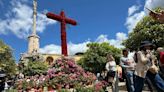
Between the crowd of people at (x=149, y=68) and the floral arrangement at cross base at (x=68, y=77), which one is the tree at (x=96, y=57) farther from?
the crowd of people at (x=149, y=68)

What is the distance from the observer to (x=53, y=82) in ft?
52.9

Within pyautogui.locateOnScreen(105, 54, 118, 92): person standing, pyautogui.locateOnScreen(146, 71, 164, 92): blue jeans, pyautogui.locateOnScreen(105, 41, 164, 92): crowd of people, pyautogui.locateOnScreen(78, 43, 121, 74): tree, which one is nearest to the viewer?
pyautogui.locateOnScreen(146, 71, 164, 92): blue jeans

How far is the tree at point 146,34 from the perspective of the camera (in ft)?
137

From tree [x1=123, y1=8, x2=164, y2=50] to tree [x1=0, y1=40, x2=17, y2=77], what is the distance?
79.7 feet

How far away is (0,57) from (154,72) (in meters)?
55.7

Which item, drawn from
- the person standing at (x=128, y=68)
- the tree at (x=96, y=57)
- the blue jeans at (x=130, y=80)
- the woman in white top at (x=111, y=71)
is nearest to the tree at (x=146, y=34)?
the tree at (x=96, y=57)

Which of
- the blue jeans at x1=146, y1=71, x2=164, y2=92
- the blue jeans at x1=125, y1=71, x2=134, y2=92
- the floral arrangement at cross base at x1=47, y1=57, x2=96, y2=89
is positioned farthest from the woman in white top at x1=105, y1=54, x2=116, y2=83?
the blue jeans at x1=146, y1=71, x2=164, y2=92

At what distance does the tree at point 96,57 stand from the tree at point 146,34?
60.6ft

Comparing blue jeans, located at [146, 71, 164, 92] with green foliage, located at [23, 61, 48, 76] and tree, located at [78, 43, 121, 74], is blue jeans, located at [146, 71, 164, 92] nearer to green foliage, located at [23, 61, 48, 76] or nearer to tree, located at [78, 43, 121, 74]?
green foliage, located at [23, 61, 48, 76]

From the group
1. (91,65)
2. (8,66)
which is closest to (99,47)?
(91,65)

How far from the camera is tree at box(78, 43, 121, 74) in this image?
210 feet

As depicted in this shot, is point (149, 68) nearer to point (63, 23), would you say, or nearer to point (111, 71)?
point (111, 71)

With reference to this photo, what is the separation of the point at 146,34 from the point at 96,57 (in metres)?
22.1

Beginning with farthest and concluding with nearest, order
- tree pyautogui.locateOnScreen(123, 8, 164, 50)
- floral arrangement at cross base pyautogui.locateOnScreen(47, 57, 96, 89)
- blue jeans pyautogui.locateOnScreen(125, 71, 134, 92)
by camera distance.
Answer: tree pyautogui.locateOnScreen(123, 8, 164, 50) → floral arrangement at cross base pyautogui.locateOnScreen(47, 57, 96, 89) → blue jeans pyautogui.locateOnScreen(125, 71, 134, 92)
